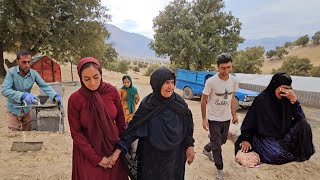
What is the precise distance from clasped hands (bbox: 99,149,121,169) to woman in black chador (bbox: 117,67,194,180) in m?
0.06

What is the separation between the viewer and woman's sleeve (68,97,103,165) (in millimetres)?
2383

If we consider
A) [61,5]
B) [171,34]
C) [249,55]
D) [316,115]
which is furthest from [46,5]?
[249,55]

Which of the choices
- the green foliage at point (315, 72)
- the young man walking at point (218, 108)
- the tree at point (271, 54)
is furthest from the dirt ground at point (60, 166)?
the tree at point (271, 54)

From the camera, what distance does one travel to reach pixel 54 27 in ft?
61.1

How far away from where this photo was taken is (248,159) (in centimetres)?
271

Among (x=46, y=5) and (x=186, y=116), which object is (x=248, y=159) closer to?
(x=186, y=116)

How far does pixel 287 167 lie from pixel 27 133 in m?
4.95

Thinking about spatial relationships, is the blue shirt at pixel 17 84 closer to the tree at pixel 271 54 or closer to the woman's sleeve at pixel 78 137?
the woman's sleeve at pixel 78 137

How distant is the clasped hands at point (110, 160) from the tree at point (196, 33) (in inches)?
677

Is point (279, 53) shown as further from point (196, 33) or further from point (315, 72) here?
point (196, 33)

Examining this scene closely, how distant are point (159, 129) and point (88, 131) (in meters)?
0.64

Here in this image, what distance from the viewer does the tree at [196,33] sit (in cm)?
1969

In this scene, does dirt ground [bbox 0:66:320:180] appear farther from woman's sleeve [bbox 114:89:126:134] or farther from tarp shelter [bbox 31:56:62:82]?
tarp shelter [bbox 31:56:62:82]

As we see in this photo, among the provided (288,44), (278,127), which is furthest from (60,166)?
(288,44)
